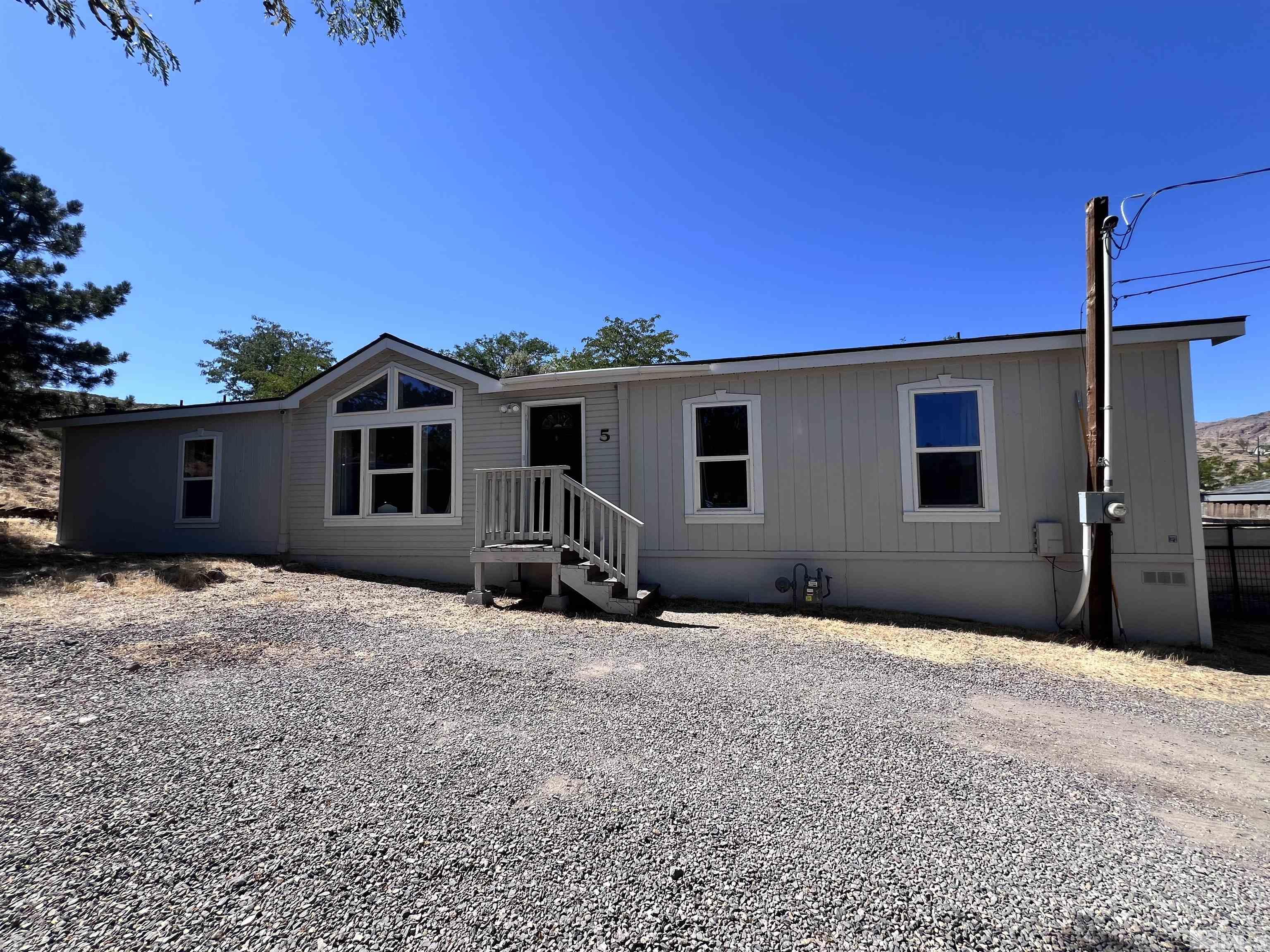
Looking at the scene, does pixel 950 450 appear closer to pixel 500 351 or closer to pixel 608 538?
pixel 608 538

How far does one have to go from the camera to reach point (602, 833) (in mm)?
2117

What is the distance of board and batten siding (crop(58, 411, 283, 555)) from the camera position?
9.27m

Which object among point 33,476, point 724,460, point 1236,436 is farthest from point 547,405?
point 1236,436

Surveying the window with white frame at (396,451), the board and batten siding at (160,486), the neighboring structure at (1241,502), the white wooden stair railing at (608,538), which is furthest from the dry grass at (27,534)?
the neighboring structure at (1241,502)

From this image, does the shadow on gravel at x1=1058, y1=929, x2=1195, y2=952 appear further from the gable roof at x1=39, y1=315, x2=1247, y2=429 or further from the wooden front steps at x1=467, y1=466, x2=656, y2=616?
the gable roof at x1=39, y1=315, x2=1247, y2=429

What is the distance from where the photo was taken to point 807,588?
672cm

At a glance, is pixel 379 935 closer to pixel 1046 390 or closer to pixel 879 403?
pixel 879 403

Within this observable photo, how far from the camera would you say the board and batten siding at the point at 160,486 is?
30.4 feet

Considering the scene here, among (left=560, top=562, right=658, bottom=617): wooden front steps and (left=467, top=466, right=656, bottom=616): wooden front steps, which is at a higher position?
(left=467, top=466, right=656, bottom=616): wooden front steps

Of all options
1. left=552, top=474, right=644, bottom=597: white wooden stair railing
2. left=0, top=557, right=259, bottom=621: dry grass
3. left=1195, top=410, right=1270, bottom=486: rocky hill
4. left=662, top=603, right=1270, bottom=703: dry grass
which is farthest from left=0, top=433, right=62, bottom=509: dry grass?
left=1195, top=410, right=1270, bottom=486: rocky hill

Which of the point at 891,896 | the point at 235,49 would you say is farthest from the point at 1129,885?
the point at 235,49

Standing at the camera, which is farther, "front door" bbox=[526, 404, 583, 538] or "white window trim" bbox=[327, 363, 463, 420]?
"white window trim" bbox=[327, 363, 463, 420]

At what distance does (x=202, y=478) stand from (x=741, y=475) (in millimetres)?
9472

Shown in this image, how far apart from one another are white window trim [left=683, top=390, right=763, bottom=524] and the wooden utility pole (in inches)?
135
